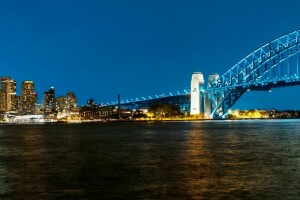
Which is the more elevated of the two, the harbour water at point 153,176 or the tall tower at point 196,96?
the tall tower at point 196,96

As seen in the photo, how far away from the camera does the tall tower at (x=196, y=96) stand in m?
128

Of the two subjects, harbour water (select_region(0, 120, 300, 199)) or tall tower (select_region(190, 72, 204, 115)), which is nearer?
harbour water (select_region(0, 120, 300, 199))

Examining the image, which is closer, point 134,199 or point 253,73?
point 134,199

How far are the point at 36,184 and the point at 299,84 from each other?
85956mm

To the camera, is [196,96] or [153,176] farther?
[196,96]

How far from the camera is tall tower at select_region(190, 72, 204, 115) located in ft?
422

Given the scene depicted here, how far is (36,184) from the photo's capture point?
56.3 ft

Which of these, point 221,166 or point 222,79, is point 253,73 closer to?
point 222,79

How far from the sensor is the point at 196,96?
129 meters

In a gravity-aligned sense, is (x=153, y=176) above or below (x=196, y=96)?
below

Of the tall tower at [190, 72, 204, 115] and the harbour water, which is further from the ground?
the tall tower at [190, 72, 204, 115]

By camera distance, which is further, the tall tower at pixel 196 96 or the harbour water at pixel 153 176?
the tall tower at pixel 196 96

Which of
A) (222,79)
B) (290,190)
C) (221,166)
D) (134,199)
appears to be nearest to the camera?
(134,199)

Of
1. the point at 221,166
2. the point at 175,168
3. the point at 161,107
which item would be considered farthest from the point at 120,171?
the point at 161,107
